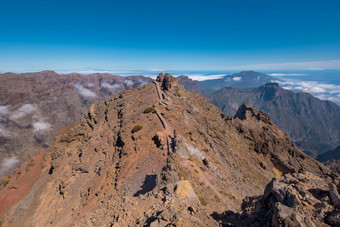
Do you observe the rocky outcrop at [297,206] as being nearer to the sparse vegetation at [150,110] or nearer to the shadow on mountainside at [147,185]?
the shadow on mountainside at [147,185]

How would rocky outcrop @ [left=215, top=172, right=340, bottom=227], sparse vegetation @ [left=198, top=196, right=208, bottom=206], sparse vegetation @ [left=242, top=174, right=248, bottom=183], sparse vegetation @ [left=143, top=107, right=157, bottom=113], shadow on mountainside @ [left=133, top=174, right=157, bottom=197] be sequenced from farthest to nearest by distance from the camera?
sparse vegetation @ [left=143, top=107, right=157, bottom=113] < sparse vegetation @ [left=242, top=174, right=248, bottom=183] < shadow on mountainside @ [left=133, top=174, right=157, bottom=197] < sparse vegetation @ [left=198, top=196, right=208, bottom=206] < rocky outcrop @ [left=215, top=172, right=340, bottom=227]

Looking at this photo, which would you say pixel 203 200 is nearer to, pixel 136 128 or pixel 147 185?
pixel 147 185

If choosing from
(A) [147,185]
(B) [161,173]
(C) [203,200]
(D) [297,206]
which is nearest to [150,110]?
(A) [147,185]

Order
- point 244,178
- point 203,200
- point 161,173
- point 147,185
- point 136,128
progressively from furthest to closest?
point 244,178
point 136,128
point 147,185
point 161,173
point 203,200

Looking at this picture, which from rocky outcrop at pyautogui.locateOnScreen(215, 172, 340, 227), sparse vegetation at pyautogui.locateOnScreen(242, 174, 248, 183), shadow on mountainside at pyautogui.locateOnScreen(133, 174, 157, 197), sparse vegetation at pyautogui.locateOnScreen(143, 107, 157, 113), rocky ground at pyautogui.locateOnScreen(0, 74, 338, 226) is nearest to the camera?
rocky outcrop at pyautogui.locateOnScreen(215, 172, 340, 227)

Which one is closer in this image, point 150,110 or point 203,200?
point 203,200

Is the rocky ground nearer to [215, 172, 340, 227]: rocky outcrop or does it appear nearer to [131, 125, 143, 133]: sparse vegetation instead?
[215, 172, 340, 227]: rocky outcrop

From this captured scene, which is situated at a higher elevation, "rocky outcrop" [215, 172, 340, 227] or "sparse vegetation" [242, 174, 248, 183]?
"rocky outcrop" [215, 172, 340, 227]

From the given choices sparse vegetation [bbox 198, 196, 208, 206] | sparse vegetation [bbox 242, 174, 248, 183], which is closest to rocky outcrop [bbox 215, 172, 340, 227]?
sparse vegetation [bbox 198, 196, 208, 206]

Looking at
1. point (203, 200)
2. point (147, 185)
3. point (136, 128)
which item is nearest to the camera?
point (203, 200)
